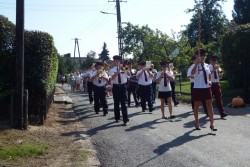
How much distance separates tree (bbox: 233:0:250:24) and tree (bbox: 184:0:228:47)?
9265 mm

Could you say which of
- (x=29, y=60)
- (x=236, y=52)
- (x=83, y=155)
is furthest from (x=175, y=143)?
(x=236, y=52)

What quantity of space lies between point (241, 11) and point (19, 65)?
38.5 metres

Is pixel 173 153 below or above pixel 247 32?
below

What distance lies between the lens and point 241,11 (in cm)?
4472

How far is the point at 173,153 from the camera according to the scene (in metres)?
7.67

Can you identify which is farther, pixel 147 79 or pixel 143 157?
pixel 147 79

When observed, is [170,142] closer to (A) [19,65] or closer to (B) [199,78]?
(B) [199,78]

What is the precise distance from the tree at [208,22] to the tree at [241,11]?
9265mm

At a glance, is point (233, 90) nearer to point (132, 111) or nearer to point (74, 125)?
point (132, 111)

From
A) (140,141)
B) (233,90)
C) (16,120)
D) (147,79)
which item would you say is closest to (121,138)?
(140,141)

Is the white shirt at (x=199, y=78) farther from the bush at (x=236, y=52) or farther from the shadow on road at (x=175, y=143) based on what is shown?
the bush at (x=236, y=52)

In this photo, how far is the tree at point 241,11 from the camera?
1722 inches

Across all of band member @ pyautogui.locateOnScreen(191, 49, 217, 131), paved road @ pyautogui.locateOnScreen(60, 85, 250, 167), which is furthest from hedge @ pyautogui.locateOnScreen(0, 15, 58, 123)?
band member @ pyautogui.locateOnScreen(191, 49, 217, 131)

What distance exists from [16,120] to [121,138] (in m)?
2.88
